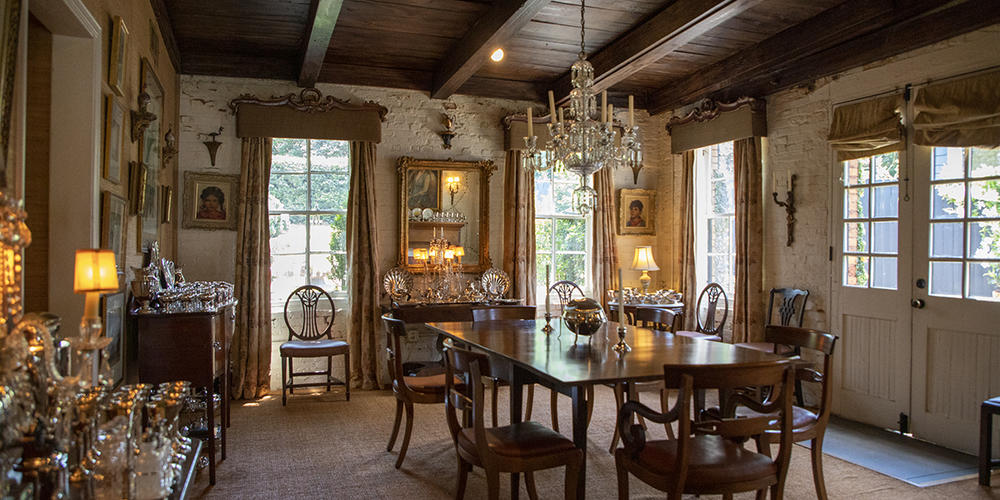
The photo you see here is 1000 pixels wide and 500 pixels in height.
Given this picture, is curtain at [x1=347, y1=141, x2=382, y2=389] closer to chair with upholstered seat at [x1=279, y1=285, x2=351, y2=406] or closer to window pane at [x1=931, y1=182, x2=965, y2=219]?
chair with upholstered seat at [x1=279, y1=285, x2=351, y2=406]

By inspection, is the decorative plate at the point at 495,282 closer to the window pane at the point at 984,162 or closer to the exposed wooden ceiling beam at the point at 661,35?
the exposed wooden ceiling beam at the point at 661,35

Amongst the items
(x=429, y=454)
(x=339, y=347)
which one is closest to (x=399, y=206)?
(x=339, y=347)

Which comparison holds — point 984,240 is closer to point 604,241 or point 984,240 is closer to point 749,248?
point 749,248

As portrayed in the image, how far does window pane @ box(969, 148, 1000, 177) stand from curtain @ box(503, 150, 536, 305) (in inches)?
148

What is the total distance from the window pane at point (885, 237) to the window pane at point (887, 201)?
0.07 m

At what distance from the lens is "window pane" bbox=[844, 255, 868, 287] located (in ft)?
16.8

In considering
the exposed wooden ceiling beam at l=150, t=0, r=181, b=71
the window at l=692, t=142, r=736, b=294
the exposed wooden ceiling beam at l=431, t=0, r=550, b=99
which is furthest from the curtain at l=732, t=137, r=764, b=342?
the exposed wooden ceiling beam at l=150, t=0, r=181, b=71

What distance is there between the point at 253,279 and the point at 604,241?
140 inches

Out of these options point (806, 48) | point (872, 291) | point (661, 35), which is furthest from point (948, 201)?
point (661, 35)

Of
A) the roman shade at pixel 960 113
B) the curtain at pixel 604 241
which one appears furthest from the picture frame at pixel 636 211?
the roman shade at pixel 960 113

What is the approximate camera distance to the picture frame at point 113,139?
331 centimetres

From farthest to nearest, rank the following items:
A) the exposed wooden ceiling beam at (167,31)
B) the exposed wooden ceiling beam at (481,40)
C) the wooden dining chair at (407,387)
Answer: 1. the exposed wooden ceiling beam at (167,31)
2. the exposed wooden ceiling beam at (481,40)
3. the wooden dining chair at (407,387)

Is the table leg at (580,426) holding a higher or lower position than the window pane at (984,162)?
lower

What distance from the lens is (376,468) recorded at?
403cm
